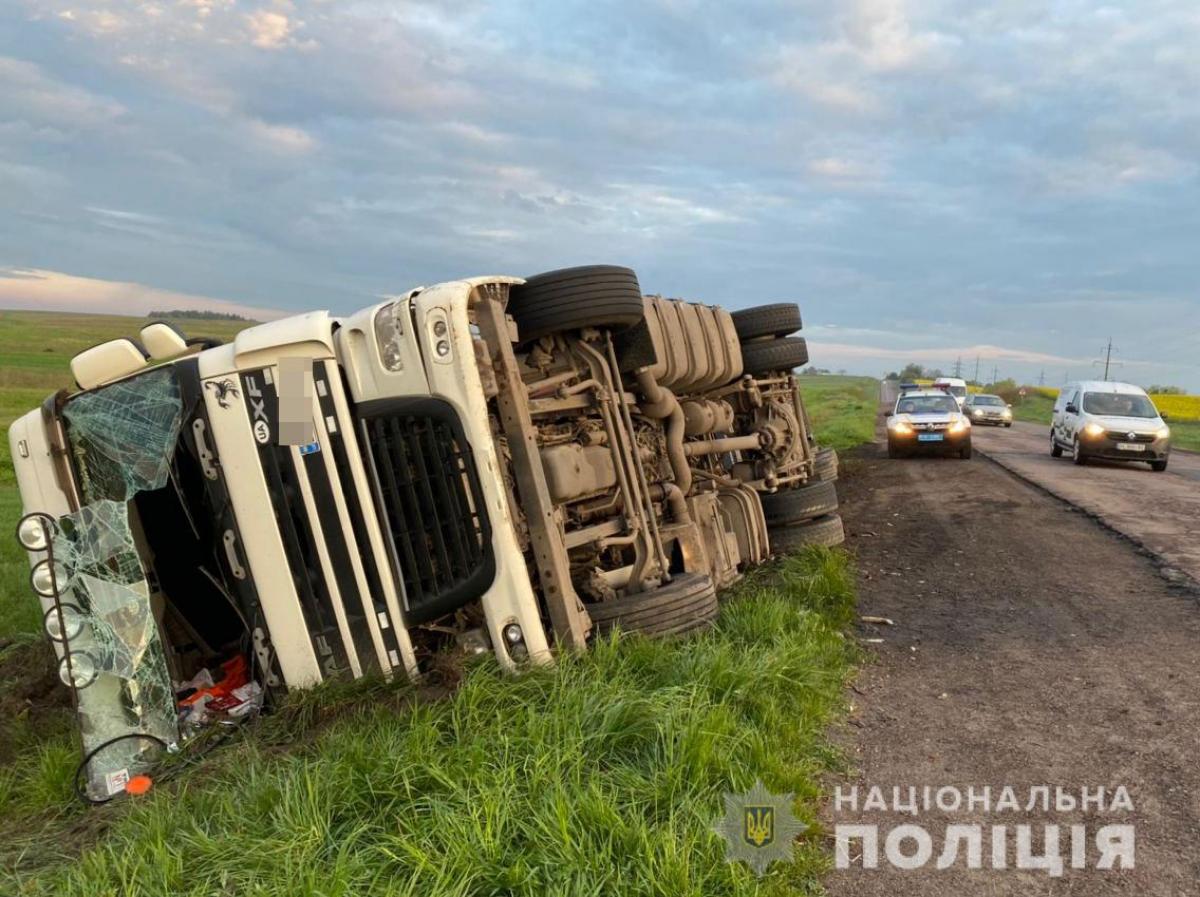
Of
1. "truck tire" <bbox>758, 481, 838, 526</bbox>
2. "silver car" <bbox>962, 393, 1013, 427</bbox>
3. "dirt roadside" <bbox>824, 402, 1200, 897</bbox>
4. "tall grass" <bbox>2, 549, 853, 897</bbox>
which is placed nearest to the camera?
"tall grass" <bbox>2, 549, 853, 897</bbox>

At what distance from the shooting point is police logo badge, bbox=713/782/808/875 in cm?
254

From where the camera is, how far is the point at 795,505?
7.24 meters

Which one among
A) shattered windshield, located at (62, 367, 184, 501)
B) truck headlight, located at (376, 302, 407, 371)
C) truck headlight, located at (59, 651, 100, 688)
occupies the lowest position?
truck headlight, located at (59, 651, 100, 688)

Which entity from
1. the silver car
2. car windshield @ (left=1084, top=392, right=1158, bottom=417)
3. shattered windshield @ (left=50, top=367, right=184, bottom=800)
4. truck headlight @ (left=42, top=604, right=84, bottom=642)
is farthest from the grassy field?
the silver car

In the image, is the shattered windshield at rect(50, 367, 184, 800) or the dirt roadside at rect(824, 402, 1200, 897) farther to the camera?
the shattered windshield at rect(50, 367, 184, 800)

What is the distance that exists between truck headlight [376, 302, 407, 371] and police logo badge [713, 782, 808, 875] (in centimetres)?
219

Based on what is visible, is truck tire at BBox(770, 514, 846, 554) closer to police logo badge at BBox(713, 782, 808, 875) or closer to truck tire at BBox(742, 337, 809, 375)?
truck tire at BBox(742, 337, 809, 375)

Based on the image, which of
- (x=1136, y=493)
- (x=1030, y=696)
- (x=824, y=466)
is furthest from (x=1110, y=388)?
(x=1030, y=696)

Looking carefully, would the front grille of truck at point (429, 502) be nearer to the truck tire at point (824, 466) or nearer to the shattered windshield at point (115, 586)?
the shattered windshield at point (115, 586)

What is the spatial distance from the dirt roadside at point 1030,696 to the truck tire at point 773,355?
193cm

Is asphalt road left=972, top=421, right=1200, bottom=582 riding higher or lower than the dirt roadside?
lower

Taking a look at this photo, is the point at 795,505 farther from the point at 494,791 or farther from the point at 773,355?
the point at 494,791

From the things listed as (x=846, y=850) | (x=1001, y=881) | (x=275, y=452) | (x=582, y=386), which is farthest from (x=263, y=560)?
(x=1001, y=881)

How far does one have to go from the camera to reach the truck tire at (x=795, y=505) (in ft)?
23.7
